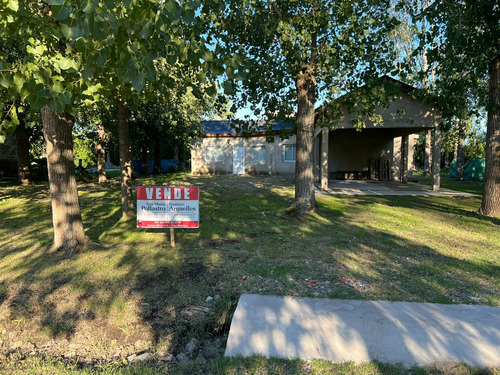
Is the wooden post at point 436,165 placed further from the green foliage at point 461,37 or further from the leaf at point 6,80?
the leaf at point 6,80

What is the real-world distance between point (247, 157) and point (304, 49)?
1721cm

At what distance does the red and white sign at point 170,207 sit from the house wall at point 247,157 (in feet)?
55.7

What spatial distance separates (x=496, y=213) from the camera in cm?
823

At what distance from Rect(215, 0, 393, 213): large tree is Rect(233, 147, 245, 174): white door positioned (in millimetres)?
15145

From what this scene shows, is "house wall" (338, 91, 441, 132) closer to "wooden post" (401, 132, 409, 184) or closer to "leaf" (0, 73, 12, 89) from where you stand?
"wooden post" (401, 132, 409, 184)

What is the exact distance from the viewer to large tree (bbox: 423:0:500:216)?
6.95 metres

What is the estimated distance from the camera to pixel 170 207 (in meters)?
5.66

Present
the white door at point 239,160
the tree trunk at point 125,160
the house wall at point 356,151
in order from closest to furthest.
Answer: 1. the tree trunk at point 125,160
2. the house wall at point 356,151
3. the white door at point 239,160

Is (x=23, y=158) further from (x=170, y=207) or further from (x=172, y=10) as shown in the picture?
(x=172, y=10)

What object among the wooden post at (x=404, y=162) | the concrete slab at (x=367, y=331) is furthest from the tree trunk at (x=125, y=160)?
the wooden post at (x=404, y=162)

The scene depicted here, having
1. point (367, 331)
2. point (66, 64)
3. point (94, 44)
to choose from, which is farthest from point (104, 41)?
point (367, 331)

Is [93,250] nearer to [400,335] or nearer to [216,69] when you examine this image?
[216,69]

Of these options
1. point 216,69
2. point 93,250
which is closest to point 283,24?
point 216,69

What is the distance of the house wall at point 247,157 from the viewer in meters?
22.7
